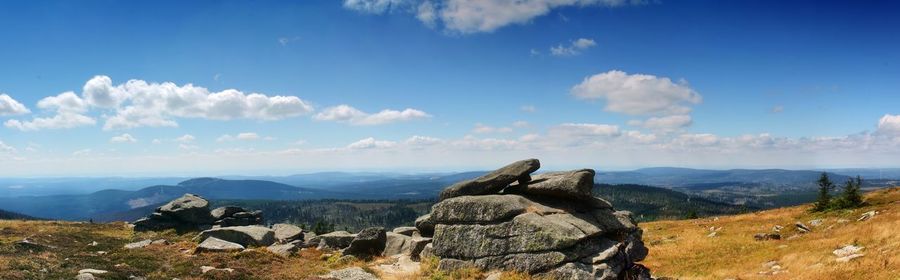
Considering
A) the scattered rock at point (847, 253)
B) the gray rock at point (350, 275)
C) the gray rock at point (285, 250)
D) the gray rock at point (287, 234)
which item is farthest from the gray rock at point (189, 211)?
the scattered rock at point (847, 253)

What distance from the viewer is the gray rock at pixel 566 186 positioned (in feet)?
105

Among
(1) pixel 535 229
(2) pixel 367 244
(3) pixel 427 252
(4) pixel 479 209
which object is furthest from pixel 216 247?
(1) pixel 535 229

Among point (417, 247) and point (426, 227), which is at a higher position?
point (426, 227)

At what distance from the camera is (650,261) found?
142 ft

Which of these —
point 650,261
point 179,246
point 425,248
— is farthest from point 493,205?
point 179,246

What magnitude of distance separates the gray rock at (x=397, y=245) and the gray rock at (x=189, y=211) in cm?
3382

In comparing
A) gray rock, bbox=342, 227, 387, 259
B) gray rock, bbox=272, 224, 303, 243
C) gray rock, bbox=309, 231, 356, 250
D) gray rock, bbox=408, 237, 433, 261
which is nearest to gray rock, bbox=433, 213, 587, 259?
gray rock, bbox=408, 237, 433, 261

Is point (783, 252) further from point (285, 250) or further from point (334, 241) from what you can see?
point (285, 250)

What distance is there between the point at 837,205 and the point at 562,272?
63.8 m

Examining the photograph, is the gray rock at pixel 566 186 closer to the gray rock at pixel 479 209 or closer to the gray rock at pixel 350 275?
the gray rock at pixel 479 209

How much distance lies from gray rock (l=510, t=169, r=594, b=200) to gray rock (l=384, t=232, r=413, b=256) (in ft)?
36.6

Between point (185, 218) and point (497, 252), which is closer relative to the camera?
point (497, 252)

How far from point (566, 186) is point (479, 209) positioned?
20.2 feet

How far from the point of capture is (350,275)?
3028 centimetres
